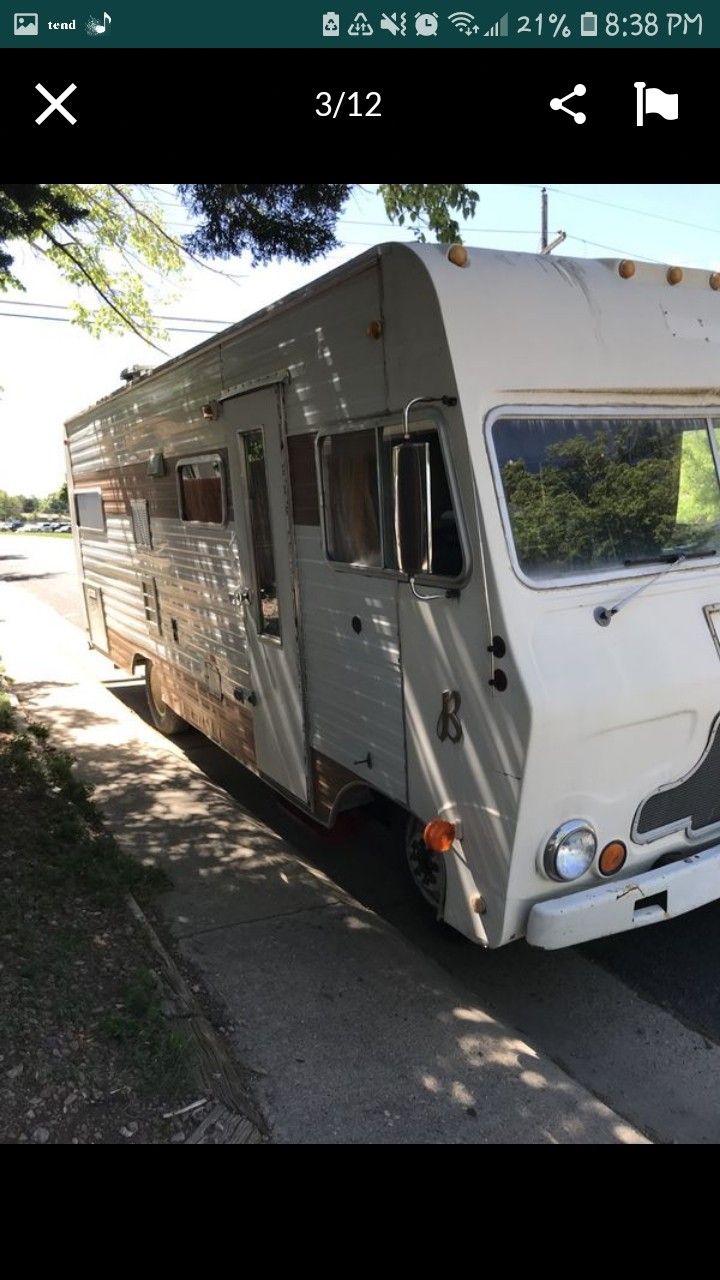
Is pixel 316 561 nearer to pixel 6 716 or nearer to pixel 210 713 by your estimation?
pixel 210 713

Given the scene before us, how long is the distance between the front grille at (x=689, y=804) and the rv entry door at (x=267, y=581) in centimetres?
192

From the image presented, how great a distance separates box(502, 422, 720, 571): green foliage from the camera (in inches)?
129

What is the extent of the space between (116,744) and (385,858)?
3368mm

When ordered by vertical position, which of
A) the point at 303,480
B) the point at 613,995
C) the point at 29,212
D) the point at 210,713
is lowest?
the point at 613,995

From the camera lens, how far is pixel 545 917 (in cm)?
319

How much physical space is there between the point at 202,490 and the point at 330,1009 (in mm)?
3396

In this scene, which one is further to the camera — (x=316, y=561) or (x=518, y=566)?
(x=316, y=561)

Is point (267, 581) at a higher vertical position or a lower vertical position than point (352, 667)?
higher

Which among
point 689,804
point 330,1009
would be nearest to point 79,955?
point 330,1009

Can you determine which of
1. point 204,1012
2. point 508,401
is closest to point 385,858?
point 204,1012

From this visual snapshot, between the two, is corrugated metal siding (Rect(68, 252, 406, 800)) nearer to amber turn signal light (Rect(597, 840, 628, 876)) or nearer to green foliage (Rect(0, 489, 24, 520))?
amber turn signal light (Rect(597, 840, 628, 876))

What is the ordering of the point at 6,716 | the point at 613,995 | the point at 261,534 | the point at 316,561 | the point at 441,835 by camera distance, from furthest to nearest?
the point at 6,716 → the point at 261,534 → the point at 316,561 → the point at 613,995 → the point at 441,835

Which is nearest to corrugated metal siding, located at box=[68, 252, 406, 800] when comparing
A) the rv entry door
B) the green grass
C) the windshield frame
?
the rv entry door

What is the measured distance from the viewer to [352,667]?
13.6 feet
